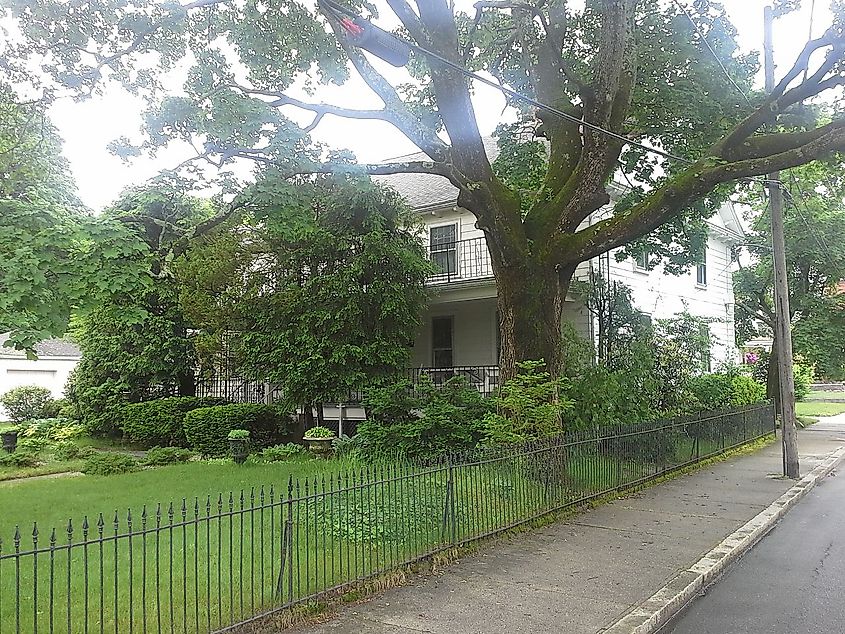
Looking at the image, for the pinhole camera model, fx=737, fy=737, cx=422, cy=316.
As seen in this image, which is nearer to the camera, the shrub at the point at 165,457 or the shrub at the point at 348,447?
the shrub at the point at 348,447

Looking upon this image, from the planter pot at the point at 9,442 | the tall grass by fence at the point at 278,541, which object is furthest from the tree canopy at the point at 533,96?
the planter pot at the point at 9,442

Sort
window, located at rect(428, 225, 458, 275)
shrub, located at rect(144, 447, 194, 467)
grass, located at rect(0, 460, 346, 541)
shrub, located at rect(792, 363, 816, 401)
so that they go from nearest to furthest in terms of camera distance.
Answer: grass, located at rect(0, 460, 346, 541) → shrub, located at rect(144, 447, 194, 467) → window, located at rect(428, 225, 458, 275) → shrub, located at rect(792, 363, 816, 401)

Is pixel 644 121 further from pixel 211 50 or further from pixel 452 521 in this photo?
pixel 452 521

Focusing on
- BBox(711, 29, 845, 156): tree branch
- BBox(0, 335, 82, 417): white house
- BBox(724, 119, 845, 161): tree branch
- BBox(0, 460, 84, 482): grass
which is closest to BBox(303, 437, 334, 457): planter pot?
BBox(0, 460, 84, 482): grass

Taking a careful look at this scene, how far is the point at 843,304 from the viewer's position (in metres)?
27.4

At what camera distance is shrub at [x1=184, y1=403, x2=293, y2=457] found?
17.9 meters

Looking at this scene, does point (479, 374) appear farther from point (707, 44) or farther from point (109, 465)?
point (707, 44)

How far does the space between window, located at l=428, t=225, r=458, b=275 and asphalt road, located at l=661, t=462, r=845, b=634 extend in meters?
11.4

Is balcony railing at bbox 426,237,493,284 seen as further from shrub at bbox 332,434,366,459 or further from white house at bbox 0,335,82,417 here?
white house at bbox 0,335,82,417

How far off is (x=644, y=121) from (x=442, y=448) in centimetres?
736

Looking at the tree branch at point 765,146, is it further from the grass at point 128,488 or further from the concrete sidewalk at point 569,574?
the grass at point 128,488

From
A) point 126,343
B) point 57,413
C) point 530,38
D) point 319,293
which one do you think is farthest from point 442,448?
point 57,413

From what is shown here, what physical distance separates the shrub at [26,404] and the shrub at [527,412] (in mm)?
22581

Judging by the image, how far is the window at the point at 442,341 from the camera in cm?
2120
